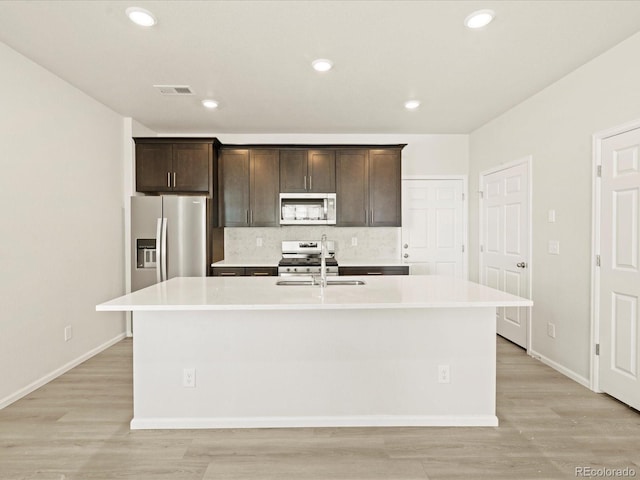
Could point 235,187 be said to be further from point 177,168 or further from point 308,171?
point 308,171

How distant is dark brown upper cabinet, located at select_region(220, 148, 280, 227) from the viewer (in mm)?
4914

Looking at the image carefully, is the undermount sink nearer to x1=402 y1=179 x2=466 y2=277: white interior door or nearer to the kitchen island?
the kitchen island

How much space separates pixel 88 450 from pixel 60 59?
285cm

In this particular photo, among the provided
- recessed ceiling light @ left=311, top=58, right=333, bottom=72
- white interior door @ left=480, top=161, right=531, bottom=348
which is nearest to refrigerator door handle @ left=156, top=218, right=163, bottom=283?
recessed ceiling light @ left=311, top=58, right=333, bottom=72

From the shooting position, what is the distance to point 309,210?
4.89 m

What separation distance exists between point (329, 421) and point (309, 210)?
2.94 meters

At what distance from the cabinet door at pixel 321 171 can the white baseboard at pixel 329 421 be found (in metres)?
3.09

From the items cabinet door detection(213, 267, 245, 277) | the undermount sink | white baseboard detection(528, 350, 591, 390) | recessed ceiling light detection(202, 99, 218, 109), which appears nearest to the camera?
the undermount sink

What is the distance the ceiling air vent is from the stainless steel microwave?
176 cm

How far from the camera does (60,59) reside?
115 inches

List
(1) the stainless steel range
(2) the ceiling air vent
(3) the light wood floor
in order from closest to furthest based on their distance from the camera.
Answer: (3) the light wood floor, (2) the ceiling air vent, (1) the stainless steel range

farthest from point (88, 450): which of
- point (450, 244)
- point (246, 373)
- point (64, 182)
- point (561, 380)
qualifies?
point (450, 244)

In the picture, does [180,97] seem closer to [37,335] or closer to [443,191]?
[37,335]

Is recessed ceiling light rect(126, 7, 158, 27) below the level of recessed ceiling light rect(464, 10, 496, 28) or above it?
below
